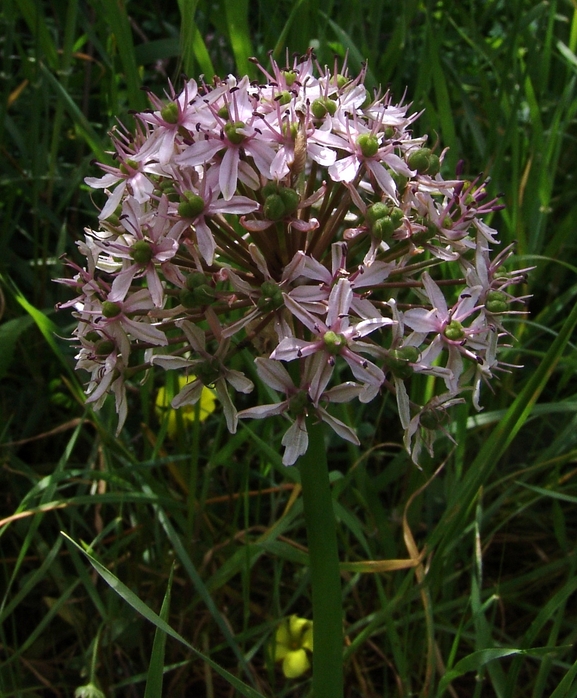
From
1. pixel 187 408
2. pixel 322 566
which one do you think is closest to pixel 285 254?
pixel 322 566

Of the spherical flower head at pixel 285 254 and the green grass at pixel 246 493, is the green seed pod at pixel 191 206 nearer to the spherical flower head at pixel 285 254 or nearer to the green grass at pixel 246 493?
the spherical flower head at pixel 285 254

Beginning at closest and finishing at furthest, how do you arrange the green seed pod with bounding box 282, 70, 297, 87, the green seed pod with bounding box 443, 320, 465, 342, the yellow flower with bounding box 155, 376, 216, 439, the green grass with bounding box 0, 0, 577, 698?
the green seed pod with bounding box 443, 320, 465, 342
the green seed pod with bounding box 282, 70, 297, 87
the green grass with bounding box 0, 0, 577, 698
the yellow flower with bounding box 155, 376, 216, 439

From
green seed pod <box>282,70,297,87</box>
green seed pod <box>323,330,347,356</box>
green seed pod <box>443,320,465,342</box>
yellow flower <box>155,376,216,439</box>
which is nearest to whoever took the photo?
green seed pod <box>323,330,347,356</box>

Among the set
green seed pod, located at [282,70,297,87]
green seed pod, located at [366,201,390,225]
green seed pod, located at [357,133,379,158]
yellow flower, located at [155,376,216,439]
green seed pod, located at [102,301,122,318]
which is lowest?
yellow flower, located at [155,376,216,439]

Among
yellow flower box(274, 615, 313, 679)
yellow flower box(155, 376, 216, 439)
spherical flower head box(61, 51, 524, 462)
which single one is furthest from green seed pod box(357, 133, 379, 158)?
yellow flower box(274, 615, 313, 679)

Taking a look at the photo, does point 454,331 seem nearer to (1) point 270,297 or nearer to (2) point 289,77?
(1) point 270,297

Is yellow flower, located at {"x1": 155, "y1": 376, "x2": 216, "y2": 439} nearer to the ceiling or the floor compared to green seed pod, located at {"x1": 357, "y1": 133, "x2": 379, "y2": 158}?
nearer to the floor

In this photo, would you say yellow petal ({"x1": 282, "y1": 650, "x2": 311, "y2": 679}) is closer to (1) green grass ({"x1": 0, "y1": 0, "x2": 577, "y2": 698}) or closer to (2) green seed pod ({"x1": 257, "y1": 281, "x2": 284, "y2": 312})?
(1) green grass ({"x1": 0, "y1": 0, "x2": 577, "y2": 698})

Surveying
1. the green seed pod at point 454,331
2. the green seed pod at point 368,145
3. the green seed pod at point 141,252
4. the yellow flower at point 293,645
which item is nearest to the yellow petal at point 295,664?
the yellow flower at point 293,645
